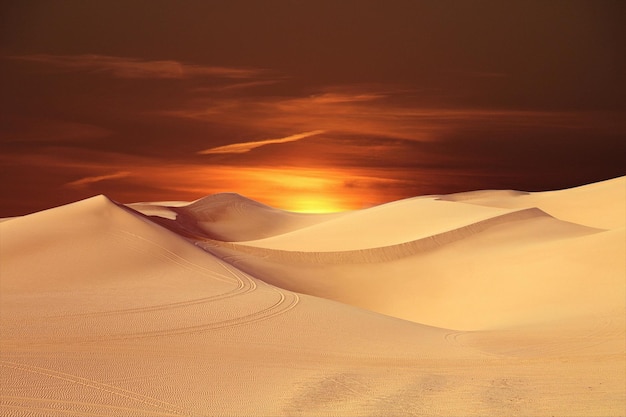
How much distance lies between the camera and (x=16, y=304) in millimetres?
15094

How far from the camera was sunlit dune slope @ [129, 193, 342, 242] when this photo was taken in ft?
139

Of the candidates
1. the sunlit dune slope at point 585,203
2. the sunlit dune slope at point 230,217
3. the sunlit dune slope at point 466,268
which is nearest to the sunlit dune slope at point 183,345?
the sunlit dune slope at point 466,268

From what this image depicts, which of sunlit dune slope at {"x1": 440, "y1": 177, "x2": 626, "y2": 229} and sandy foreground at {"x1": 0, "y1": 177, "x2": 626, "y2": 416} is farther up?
sunlit dune slope at {"x1": 440, "y1": 177, "x2": 626, "y2": 229}

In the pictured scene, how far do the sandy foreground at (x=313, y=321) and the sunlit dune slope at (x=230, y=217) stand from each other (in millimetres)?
12786

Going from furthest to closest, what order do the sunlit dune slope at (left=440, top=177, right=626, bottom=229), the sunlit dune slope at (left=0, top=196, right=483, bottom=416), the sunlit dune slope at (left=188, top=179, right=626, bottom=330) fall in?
1. the sunlit dune slope at (left=440, top=177, right=626, bottom=229)
2. the sunlit dune slope at (left=188, top=179, right=626, bottom=330)
3. the sunlit dune slope at (left=0, top=196, right=483, bottom=416)

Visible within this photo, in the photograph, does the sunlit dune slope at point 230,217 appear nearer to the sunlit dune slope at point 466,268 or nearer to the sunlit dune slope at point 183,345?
the sunlit dune slope at point 466,268

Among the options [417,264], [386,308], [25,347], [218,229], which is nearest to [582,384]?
[25,347]

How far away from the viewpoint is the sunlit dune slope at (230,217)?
1665 inches

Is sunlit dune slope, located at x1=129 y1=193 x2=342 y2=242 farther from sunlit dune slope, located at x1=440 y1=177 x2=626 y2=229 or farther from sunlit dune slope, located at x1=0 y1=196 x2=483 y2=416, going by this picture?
sunlit dune slope, located at x1=0 y1=196 x2=483 y2=416

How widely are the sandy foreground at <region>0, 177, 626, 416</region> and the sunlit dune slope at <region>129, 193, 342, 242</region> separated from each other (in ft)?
41.9

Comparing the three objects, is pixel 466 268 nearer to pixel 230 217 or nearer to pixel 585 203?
pixel 585 203

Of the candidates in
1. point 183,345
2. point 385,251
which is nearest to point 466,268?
point 385,251

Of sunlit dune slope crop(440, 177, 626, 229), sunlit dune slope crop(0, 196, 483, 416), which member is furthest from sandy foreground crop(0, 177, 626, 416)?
sunlit dune slope crop(440, 177, 626, 229)

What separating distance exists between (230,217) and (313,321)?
107ft
